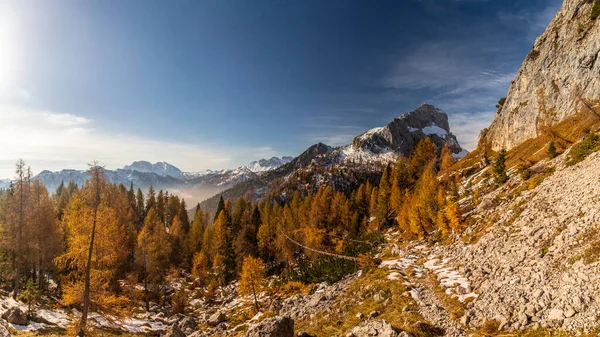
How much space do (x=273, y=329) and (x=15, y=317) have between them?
90.0 ft

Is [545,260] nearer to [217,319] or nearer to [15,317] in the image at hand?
[217,319]

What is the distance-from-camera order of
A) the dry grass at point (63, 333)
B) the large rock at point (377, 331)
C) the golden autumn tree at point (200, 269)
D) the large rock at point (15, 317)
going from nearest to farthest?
the large rock at point (377, 331)
the dry grass at point (63, 333)
the large rock at point (15, 317)
the golden autumn tree at point (200, 269)

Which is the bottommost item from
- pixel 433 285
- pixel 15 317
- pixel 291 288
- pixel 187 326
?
pixel 291 288

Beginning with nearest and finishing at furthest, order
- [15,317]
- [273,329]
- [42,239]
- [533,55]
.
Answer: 1. [273,329]
2. [15,317]
3. [42,239]
4. [533,55]

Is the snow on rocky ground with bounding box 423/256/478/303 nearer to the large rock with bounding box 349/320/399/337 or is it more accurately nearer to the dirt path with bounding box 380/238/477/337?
the dirt path with bounding box 380/238/477/337

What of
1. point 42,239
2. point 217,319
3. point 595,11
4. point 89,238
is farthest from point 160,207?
point 595,11

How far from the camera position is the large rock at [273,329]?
16547 millimetres

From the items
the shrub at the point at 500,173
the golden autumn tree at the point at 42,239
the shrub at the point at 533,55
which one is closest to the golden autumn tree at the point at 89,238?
the golden autumn tree at the point at 42,239

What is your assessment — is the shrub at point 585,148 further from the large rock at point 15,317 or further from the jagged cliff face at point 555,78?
the large rock at point 15,317

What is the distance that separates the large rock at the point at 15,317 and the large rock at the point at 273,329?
25461 mm

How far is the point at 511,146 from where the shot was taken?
289 ft

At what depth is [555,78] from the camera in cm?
7762

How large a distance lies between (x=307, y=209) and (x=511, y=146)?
236ft

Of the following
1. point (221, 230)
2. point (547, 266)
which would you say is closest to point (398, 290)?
point (547, 266)
